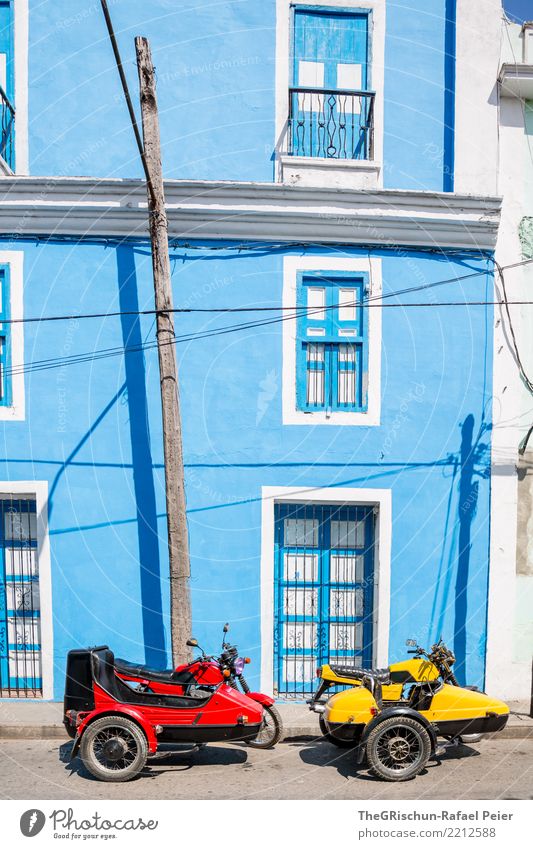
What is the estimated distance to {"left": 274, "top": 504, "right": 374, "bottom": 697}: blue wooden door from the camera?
8.98m

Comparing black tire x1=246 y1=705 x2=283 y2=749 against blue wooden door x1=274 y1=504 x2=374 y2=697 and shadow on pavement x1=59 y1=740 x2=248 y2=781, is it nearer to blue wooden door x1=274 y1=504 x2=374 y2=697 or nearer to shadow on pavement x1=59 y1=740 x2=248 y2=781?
shadow on pavement x1=59 y1=740 x2=248 y2=781

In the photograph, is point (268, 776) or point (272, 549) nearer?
point (268, 776)

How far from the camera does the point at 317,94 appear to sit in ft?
29.7

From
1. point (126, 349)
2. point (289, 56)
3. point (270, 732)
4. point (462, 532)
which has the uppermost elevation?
point (289, 56)

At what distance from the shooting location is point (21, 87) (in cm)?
904

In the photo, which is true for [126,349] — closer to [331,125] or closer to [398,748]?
[331,125]

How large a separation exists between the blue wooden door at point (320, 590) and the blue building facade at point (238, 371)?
0.09 feet

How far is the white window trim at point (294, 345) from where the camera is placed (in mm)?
8766

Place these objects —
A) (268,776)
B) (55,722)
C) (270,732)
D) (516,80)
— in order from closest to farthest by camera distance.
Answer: (268,776)
(270,732)
(55,722)
(516,80)

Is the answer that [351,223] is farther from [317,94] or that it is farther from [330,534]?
[330,534]

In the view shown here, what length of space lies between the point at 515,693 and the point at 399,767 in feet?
10.1

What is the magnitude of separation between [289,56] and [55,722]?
322 inches

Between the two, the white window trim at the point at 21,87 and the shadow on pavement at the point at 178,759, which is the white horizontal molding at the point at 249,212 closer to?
the white window trim at the point at 21,87

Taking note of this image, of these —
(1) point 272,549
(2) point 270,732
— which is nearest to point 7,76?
(1) point 272,549
